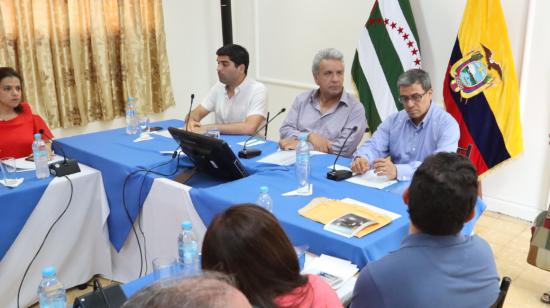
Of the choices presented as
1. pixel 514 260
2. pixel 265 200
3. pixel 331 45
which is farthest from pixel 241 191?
pixel 331 45

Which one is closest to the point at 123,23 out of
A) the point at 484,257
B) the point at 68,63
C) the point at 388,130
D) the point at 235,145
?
the point at 68,63

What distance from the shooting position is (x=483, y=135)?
11.5 ft

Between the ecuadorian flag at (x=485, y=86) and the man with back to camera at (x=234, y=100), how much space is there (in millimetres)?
1389

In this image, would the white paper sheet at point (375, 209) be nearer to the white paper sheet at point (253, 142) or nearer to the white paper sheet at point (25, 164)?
the white paper sheet at point (253, 142)

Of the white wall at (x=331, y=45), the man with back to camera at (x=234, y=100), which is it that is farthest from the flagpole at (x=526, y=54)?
the man with back to camera at (x=234, y=100)

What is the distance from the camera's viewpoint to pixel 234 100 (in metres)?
3.60

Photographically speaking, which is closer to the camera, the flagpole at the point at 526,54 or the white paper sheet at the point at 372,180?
the white paper sheet at the point at 372,180

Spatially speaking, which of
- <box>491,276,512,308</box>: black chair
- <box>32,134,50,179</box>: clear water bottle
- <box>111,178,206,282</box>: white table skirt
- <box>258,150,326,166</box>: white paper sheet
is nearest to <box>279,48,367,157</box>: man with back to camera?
<box>258,150,326,166</box>: white paper sheet

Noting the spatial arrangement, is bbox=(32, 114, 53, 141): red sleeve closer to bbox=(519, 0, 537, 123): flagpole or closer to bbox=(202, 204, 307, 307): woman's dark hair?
bbox=(202, 204, 307, 307): woman's dark hair

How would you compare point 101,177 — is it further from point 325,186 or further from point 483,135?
point 483,135

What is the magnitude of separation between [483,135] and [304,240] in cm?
218

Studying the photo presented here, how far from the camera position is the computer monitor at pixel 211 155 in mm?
2357

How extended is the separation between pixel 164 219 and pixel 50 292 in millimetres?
931

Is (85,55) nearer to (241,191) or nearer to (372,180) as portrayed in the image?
(241,191)
